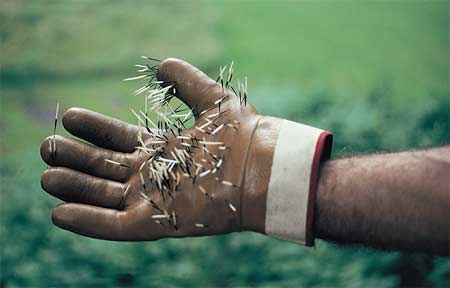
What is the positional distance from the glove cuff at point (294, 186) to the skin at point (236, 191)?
0.02 meters

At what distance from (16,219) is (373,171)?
1556mm

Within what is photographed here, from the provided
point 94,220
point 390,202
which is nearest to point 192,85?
point 94,220

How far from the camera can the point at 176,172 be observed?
1.29m

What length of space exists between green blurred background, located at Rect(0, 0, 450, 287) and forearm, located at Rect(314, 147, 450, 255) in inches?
39.6

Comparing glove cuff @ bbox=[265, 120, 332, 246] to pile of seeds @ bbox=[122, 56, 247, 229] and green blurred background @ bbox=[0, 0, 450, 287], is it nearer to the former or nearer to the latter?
pile of seeds @ bbox=[122, 56, 247, 229]

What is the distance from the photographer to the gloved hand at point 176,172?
1.24m

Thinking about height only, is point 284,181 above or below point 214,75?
below

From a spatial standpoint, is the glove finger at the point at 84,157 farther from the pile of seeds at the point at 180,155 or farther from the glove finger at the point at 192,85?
the glove finger at the point at 192,85

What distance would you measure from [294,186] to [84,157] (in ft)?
1.69

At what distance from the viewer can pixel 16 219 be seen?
2277 mm

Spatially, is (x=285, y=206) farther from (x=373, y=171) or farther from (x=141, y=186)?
(x=141, y=186)

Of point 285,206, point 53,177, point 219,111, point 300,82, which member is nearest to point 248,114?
point 219,111

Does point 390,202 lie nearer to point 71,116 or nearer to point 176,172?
point 176,172

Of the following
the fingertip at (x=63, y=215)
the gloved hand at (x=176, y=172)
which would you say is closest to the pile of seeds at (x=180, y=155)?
the gloved hand at (x=176, y=172)
